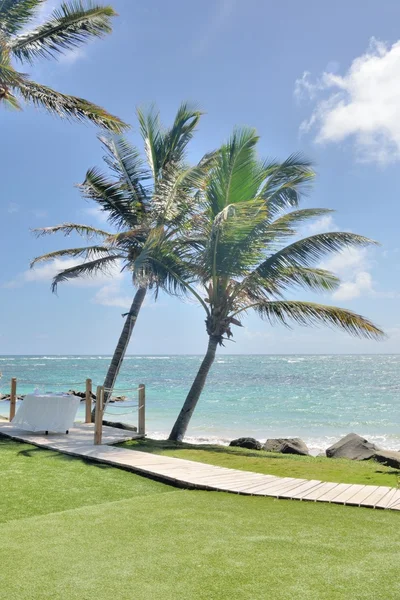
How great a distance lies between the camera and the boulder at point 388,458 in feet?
32.3

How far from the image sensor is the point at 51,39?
10789mm

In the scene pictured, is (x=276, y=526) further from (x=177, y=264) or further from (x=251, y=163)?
(x=251, y=163)

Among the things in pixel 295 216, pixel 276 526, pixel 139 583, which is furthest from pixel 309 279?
pixel 139 583

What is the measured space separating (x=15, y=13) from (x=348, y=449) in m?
11.3

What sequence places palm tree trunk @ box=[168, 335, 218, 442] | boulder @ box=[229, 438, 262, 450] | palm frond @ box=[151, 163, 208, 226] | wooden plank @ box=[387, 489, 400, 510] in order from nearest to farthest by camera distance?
wooden plank @ box=[387, 489, 400, 510] → palm tree trunk @ box=[168, 335, 218, 442] → palm frond @ box=[151, 163, 208, 226] → boulder @ box=[229, 438, 262, 450]

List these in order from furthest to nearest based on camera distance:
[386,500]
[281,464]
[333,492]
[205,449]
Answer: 1. [205,449]
2. [281,464]
3. [333,492]
4. [386,500]

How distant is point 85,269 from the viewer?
1480 cm

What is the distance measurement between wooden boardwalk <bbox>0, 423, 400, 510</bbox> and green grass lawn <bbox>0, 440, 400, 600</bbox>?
227 millimetres

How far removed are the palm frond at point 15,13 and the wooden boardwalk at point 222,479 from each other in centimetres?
798

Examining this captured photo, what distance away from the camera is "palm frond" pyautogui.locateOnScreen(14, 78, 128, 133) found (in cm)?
1020

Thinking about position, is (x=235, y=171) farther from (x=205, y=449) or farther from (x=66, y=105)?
(x=205, y=449)

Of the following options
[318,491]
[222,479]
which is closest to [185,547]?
[318,491]

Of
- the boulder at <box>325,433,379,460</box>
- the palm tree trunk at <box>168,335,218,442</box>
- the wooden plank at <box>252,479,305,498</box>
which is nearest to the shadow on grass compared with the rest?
the palm tree trunk at <box>168,335,218,442</box>

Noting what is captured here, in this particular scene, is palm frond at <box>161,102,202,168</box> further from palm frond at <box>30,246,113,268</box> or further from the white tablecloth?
the white tablecloth
